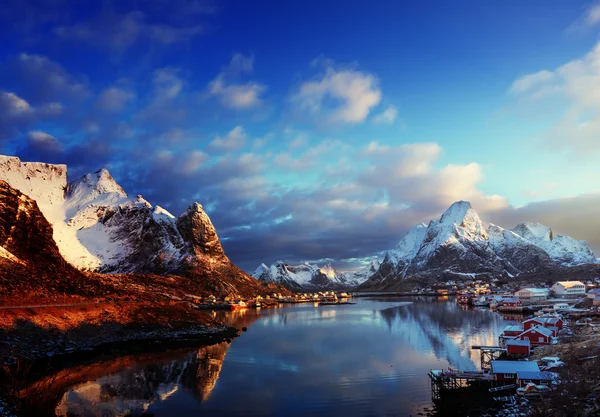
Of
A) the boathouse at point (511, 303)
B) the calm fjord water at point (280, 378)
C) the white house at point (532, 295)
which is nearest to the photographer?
the calm fjord water at point (280, 378)

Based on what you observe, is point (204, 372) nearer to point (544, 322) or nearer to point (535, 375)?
point (535, 375)

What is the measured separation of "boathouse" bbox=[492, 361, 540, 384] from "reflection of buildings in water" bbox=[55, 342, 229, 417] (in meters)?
28.9

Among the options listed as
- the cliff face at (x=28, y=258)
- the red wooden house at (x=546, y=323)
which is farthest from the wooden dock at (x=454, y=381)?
the cliff face at (x=28, y=258)

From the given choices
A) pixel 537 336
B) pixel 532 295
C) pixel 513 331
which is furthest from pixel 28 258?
pixel 532 295

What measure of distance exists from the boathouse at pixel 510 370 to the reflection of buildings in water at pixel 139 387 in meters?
28.9

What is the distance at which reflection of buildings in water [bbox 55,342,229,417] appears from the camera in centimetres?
3500

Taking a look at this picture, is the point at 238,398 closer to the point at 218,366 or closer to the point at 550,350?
the point at 218,366

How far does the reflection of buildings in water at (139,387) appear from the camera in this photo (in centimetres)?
3500

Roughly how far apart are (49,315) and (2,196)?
Result: 48.4 meters

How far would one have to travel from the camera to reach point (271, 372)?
166 ft

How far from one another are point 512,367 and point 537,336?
2567 centimetres

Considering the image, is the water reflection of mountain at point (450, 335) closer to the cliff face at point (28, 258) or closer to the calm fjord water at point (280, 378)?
the calm fjord water at point (280, 378)

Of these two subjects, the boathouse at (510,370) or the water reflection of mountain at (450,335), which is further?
the water reflection of mountain at (450,335)

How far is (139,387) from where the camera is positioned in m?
42.2
